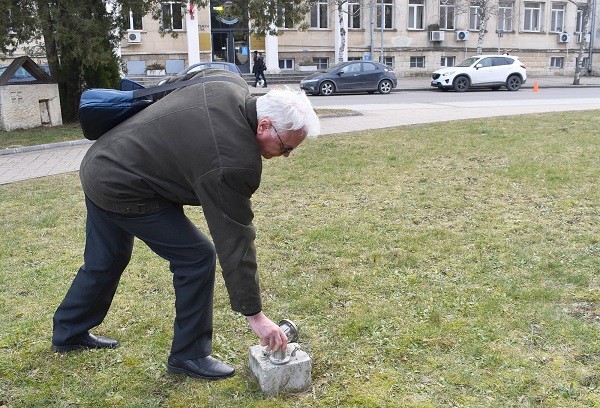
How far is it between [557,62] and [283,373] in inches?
1800

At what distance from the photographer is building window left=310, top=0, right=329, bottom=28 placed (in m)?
37.8

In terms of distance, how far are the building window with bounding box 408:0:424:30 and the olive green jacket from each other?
1524 inches

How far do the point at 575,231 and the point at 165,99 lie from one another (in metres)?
4.05

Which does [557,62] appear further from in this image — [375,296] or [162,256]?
[162,256]

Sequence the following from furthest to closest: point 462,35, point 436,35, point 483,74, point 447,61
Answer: point 447,61, point 462,35, point 436,35, point 483,74

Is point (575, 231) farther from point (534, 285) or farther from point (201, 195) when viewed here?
point (201, 195)

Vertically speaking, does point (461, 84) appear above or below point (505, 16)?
below

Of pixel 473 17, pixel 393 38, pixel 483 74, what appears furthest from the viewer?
pixel 473 17

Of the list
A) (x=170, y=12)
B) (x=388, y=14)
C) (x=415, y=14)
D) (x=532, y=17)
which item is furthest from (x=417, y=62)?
(x=170, y=12)

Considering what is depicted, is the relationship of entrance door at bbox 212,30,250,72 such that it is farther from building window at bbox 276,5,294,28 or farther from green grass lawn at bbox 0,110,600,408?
green grass lawn at bbox 0,110,600,408

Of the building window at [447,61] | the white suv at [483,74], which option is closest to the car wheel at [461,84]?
the white suv at [483,74]

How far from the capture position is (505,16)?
42000 millimetres

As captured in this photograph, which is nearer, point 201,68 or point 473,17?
point 201,68

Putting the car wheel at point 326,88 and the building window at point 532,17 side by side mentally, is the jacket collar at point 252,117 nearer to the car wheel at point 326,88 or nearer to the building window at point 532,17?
the car wheel at point 326,88
